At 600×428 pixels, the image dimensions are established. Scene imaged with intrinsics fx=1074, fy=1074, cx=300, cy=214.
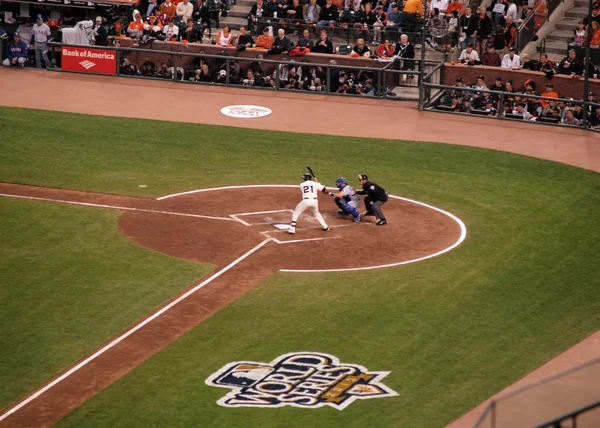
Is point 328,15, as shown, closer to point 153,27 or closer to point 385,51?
point 385,51

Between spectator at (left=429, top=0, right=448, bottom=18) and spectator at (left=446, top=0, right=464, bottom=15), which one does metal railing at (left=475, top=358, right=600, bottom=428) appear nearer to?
spectator at (left=446, top=0, right=464, bottom=15)

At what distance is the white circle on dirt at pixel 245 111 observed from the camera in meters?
39.3

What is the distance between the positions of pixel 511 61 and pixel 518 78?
1052 millimetres

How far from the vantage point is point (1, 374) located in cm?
1992

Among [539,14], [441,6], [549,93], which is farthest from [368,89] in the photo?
[539,14]

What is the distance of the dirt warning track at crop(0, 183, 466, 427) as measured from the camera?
20750 mm

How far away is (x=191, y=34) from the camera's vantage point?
44969 millimetres

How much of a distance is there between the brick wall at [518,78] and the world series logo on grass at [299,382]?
827 inches

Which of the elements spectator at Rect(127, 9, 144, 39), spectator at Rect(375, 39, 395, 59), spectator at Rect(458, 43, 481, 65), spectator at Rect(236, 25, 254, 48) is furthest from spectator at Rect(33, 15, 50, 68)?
spectator at Rect(458, 43, 481, 65)

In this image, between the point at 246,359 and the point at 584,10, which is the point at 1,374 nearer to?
the point at 246,359

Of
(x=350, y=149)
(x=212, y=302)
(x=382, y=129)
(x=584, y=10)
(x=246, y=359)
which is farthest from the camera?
(x=584, y=10)

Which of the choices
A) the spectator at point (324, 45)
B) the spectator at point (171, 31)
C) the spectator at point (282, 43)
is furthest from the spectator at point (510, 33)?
the spectator at point (171, 31)

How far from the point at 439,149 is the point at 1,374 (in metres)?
19.5

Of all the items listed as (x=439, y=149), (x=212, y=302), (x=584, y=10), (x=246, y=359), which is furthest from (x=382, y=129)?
(x=246, y=359)
